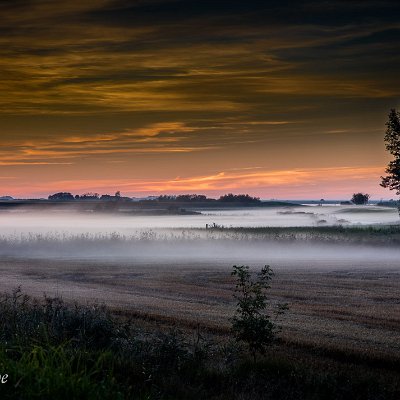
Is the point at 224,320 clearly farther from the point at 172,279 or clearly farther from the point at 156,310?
the point at 172,279

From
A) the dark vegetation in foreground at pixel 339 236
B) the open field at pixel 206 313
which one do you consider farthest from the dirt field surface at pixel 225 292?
the dark vegetation in foreground at pixel 339 236

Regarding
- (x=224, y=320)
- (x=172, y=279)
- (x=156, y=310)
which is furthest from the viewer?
(x=172, y=279)

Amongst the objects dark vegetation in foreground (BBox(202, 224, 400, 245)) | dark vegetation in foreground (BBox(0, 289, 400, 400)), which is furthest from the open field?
dark vegetation in foreground (BBox(202, 224, 400, 245))

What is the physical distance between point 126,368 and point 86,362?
0.79 meters

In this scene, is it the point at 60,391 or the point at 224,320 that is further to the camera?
the point at 224,320

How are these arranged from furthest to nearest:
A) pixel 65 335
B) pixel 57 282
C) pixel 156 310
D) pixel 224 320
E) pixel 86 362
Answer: pixel 57 282 < pixel 156 310 < pixel 224 320 < pixel 65 335 < pixel 86 362

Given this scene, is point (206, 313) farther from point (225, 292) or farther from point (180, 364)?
point (180, 364)

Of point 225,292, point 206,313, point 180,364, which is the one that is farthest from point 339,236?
point 180,364

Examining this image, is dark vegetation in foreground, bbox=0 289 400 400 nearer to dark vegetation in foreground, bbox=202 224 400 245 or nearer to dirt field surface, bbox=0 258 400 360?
dirt field surface, bbox=0 258 400 360

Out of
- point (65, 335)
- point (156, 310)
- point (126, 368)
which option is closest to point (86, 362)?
point (126, 368)

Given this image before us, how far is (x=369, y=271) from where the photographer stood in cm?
3859

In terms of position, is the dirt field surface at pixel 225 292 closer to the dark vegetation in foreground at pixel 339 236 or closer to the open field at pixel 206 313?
the open field at pixel 206 313

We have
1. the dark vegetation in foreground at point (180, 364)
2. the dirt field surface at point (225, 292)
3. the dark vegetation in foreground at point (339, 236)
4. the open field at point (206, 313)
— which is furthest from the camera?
the dark vegetation in foreground at point (339, 236)

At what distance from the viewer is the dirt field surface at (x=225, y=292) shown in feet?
63.2
